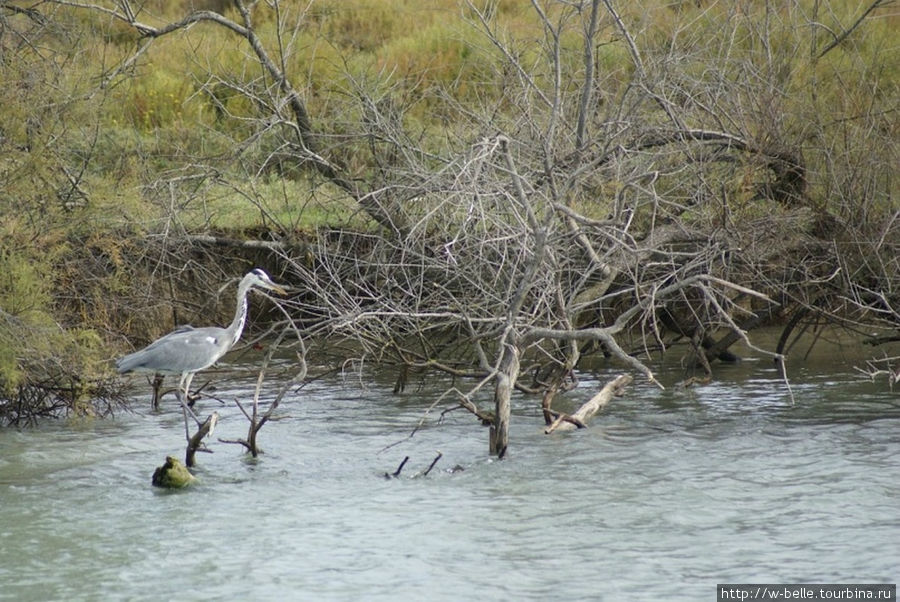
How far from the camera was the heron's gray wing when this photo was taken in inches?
398

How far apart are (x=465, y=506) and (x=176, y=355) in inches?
120

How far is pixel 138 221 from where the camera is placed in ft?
38.3

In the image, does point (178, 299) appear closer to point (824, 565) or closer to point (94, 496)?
point (94, 496)

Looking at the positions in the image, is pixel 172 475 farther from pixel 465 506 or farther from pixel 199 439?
pixel 465 506

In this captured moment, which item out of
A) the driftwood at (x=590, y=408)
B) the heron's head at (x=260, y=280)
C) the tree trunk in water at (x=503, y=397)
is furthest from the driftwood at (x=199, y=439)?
the driftwood at (x=590, y=408)

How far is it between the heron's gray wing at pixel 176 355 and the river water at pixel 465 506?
71 centimetres

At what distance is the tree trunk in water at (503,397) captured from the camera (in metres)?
9.00

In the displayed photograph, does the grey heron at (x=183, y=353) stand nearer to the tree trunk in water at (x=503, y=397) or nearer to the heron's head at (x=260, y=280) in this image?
the heron's head at (x=260, y=280)

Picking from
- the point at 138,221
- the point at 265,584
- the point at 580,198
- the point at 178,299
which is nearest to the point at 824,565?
the point at 265,584

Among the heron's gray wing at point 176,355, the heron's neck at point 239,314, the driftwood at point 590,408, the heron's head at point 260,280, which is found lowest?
the driftwood at point 590,408

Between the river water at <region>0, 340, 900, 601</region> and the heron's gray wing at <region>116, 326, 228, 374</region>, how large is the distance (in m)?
0.71

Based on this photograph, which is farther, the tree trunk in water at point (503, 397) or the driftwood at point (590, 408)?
the driftwood at point (590, 408)

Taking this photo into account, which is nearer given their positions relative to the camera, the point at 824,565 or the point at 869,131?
the point at 824,565

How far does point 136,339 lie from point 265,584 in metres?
6.72
